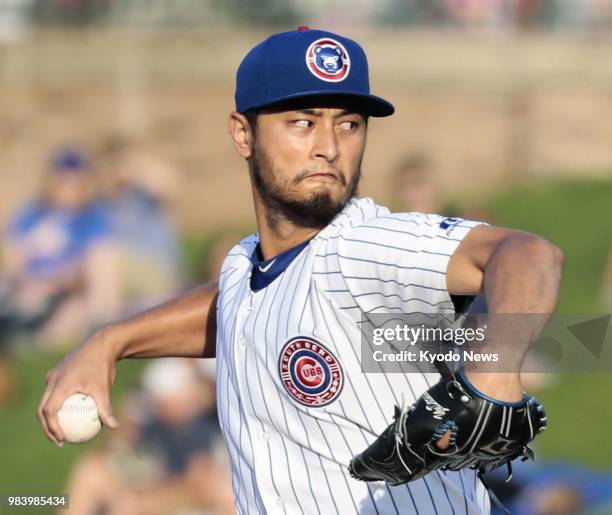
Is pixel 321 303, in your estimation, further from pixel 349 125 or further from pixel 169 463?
pixel 169 463

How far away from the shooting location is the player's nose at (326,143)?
9.72ft

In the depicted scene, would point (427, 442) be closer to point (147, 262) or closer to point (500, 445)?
point (500, 445)

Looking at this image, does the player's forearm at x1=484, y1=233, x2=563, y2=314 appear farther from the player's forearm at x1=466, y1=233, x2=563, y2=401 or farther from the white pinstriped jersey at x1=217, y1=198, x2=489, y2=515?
the white pinstriped jersey at x1=217, y1=198, x2=489, y2=515

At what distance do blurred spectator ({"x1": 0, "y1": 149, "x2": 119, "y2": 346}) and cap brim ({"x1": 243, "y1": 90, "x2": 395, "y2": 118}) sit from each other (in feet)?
18.0

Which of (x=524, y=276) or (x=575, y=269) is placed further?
(x=575, y=269)

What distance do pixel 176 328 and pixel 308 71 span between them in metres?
1.06

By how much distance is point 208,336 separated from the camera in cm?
368

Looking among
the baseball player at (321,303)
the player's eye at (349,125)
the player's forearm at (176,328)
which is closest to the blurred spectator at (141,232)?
the player's forearm at (176,328)

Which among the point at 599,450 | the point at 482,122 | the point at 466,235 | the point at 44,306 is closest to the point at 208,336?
the point at 466,235

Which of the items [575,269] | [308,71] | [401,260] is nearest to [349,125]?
[308,71]

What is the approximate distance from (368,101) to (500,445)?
3.68ft

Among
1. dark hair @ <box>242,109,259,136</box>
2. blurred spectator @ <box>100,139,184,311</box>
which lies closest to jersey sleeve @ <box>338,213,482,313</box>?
dark hair @ <box>242,109,259,136</box>

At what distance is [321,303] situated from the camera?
2.82m

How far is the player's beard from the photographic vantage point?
2.99 metres
